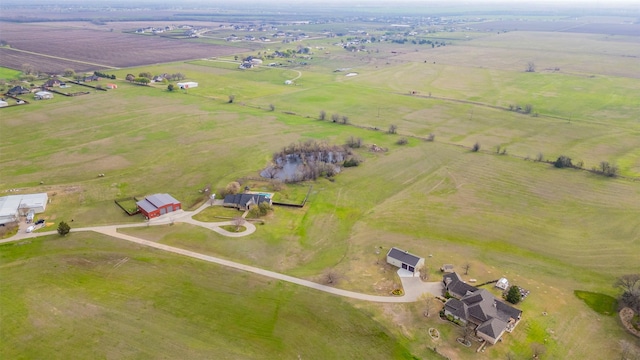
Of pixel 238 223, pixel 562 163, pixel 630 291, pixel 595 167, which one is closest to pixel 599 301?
pixel 630 291

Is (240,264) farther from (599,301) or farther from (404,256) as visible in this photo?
(599,301)

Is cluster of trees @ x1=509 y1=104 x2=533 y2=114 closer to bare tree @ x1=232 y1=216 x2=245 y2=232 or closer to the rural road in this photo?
the rural road

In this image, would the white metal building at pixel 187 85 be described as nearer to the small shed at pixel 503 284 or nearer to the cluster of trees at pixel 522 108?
the cluster of trees at pixel 522 108

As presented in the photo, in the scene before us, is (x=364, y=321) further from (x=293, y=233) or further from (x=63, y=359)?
(x=63, y=359)

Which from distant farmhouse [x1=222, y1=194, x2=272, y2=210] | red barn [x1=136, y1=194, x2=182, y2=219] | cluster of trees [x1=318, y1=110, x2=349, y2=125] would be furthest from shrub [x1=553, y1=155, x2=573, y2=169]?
red barn [x1=136, y1=194, x2=182, y2=219]

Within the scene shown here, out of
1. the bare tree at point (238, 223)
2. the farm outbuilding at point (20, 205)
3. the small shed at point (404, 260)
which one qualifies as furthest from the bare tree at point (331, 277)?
the farm outbuilding at point (20, 205)

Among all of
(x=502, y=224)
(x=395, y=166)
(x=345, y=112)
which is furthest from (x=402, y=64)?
(x=502, y=224)

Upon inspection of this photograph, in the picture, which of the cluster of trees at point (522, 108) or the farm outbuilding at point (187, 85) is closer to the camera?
the cluster of trees at point (522, 108)
